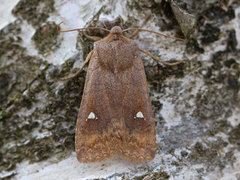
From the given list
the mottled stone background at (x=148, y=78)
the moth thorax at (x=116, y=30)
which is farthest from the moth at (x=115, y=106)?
the mottled stone background at (x=148, y=78)

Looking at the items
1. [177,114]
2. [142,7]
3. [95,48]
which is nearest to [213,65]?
[177,114]

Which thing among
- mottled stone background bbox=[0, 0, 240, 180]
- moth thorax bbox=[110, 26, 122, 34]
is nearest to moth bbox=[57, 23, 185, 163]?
moth thorax bbox=[110, 26, 122, 34]

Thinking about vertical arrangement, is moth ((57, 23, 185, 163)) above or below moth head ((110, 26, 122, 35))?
below

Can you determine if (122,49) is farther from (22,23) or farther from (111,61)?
(22,23)

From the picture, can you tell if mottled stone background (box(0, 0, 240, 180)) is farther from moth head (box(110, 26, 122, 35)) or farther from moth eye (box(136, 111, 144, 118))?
moth eye (box(136, 111, 144, 118))

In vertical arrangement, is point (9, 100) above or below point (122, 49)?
below

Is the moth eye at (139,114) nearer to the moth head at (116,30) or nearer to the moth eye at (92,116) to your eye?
the moth eye at (92,116)
